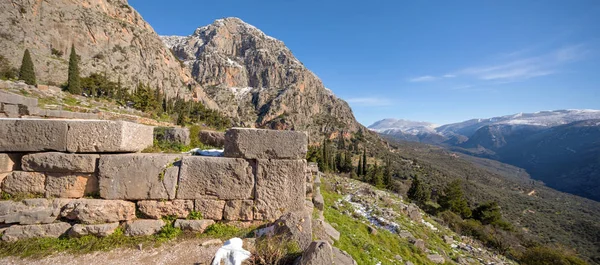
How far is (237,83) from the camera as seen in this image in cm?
14338

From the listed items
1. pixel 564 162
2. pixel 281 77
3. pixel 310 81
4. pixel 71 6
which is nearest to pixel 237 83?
pixel 281 77

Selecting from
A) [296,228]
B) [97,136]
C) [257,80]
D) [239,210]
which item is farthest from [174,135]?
[257,80]

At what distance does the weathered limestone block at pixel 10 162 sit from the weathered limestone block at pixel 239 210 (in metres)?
4.46

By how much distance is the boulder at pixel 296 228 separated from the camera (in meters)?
4.07

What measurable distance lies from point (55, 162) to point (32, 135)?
73 centimetres

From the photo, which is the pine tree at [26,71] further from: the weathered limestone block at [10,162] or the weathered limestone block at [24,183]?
the weathered limestone block at [24,183]

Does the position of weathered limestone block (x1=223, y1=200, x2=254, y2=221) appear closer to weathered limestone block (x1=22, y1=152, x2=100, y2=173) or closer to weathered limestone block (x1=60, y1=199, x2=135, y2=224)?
weathered limestone block (x1=60, y1=199, x2=135, y2=224)

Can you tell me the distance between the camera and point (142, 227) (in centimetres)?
472

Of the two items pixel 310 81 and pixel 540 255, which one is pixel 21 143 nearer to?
pixel 540 255

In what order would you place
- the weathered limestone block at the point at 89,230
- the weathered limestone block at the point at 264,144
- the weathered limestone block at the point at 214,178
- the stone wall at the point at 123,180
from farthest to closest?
the weathered limestone block at the point at 264,144
the weathered limestone block at the point at 214,178
the stone wall at the point at 123,180
the weathered limestone block at the point at 89,230

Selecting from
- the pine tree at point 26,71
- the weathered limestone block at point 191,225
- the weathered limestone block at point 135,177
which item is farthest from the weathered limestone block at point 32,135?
the pine tree at point 26,71

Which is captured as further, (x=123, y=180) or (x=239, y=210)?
(x=239, y=210)

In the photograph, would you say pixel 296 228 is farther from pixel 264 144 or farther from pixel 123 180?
pixel 123 180

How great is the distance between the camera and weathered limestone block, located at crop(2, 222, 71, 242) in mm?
4383
